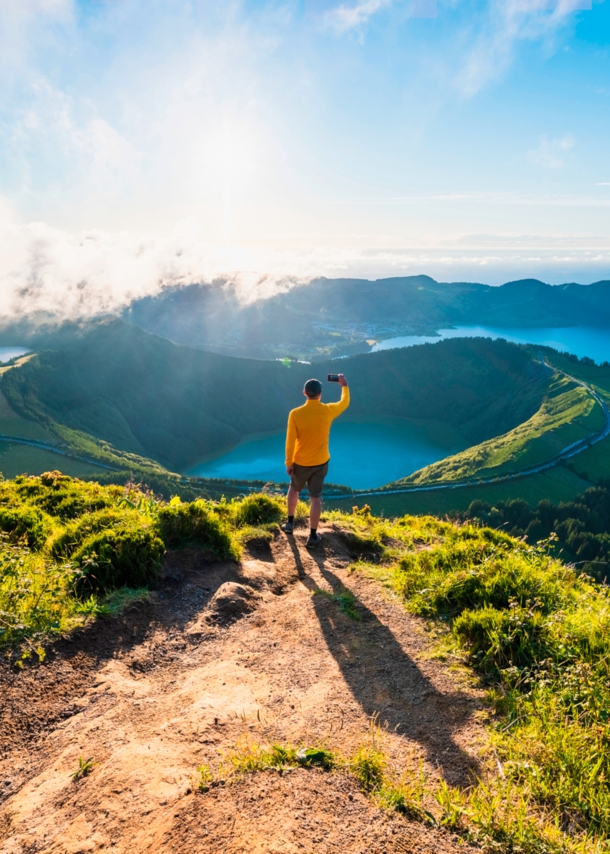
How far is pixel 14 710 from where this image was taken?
4.36 metres

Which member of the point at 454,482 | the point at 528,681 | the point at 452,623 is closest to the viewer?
the point at 528,681

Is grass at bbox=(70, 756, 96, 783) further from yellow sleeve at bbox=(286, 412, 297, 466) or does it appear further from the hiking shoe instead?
the hiking shoe

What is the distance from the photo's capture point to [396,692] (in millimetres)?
4965

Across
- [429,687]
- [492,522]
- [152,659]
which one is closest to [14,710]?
[152,659]

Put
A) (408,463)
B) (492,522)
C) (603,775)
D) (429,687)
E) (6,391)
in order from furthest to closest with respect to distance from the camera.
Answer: (408,463)
(6,391)
(492,522)
(429,687)
(603,775)

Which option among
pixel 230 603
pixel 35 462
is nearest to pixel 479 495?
pixel 35 462

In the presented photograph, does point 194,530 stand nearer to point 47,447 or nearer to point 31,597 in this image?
point 31,597

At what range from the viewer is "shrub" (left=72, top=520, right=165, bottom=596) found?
6574 mm

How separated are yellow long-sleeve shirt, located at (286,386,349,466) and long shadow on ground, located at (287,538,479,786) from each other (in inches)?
117

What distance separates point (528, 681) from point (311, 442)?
207 inches

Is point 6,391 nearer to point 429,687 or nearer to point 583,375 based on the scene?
point 429,687

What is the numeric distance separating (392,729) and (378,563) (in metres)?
4.98

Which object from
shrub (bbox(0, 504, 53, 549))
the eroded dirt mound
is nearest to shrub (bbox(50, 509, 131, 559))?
shrub (bbox(0, 504, 53, 549))

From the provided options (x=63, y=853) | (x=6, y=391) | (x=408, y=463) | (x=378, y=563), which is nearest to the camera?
(x=63, y=853)
